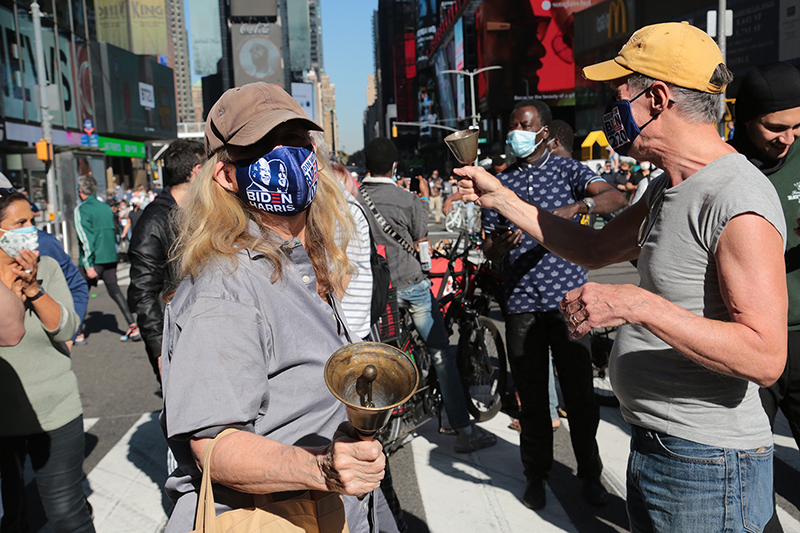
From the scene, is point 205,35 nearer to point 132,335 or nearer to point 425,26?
point 425,26

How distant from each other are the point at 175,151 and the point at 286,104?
291cm

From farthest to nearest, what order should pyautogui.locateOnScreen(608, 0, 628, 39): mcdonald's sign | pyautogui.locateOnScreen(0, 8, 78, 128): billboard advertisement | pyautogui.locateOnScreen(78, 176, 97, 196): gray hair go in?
1. pyautogui.locateOnScreen(608, 0, 628, 39): mcdonald's sign
2. pyautogui.locateOnScreen(0, 8, 78, 128): billboard advertisement
3. pyautogui.locateOnScreen(78, 176, 97, 196): gray hair

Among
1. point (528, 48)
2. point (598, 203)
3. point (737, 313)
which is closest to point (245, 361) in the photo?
point (737, 313)

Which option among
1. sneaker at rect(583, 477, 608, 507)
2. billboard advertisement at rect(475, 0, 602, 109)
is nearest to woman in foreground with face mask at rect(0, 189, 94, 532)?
sneaker at rect(583, 477, 608, 507)

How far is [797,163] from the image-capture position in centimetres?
299

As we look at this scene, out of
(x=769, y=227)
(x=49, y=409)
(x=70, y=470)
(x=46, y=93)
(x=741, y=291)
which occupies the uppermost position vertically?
(x=46, y=93)

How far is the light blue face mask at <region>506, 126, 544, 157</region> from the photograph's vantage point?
3.96 metres

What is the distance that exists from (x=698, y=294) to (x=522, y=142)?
2.30 m

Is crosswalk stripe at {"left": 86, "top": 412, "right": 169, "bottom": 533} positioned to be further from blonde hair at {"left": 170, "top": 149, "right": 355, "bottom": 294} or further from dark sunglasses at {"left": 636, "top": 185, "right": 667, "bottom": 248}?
dark sunglasses at {"left": 636, "top": 185, "right": 667, "bottom": 248}

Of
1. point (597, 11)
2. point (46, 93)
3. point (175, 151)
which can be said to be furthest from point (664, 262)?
point (597, 11)

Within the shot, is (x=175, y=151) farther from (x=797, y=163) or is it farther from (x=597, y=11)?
(x=597, y=11)

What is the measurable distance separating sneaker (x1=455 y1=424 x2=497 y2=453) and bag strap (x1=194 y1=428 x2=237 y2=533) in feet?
11.5

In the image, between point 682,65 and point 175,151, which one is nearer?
point 682,65

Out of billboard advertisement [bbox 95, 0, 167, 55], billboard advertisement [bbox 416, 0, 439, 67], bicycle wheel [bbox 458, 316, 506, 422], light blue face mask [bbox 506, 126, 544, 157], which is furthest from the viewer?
billboard advertisement [bbox 416, 0, 439, 67]
